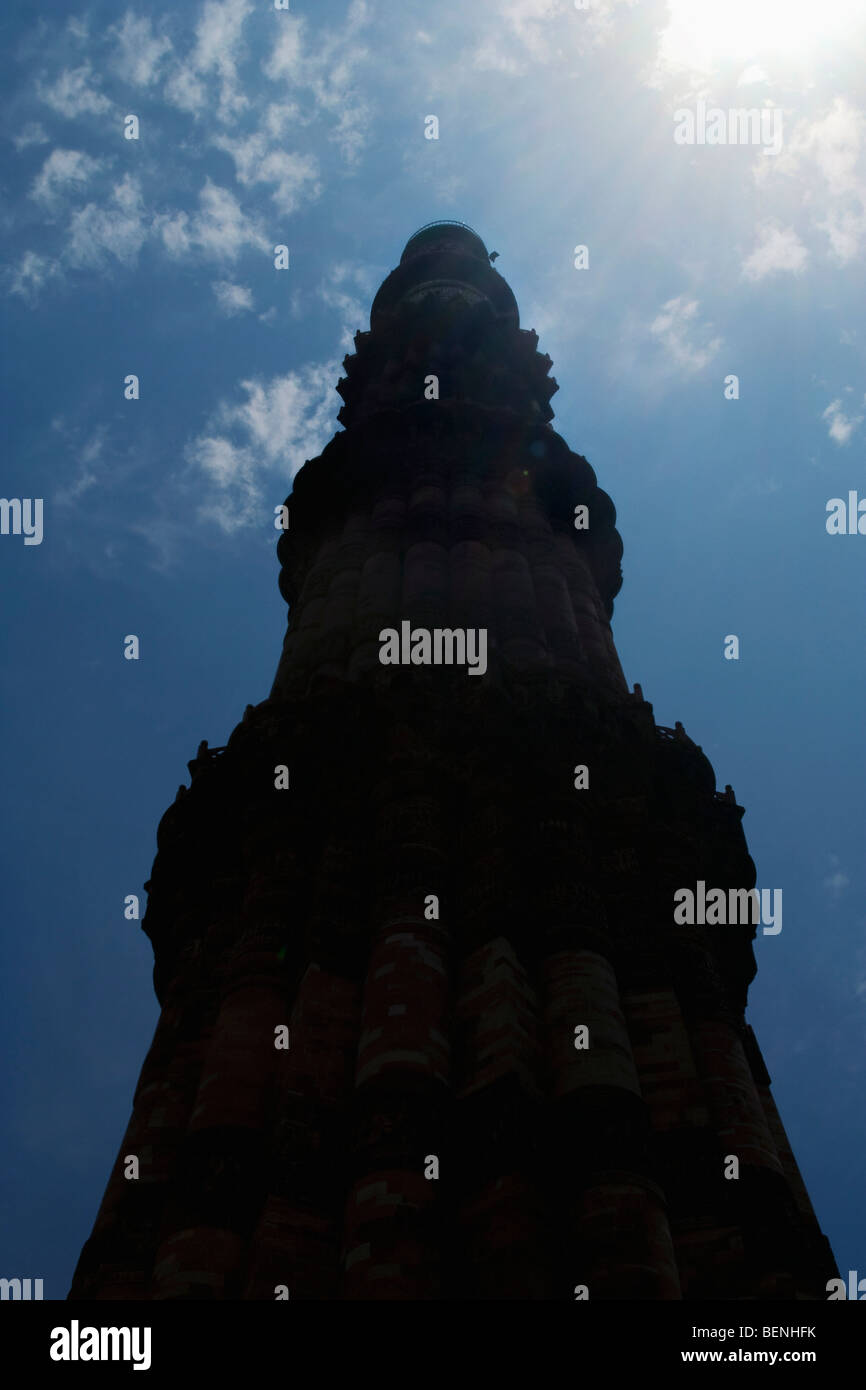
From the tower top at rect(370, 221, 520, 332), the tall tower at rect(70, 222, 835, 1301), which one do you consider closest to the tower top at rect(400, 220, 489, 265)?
the tower top at rect(370, 221, 520, 332)

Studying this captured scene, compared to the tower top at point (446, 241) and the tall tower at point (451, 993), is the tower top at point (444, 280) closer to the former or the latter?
the tower top at point (446, 241)

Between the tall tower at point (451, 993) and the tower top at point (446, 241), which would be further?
the tower top at point (446, 241)

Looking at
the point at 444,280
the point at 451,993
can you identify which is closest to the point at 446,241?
the point at 444,280

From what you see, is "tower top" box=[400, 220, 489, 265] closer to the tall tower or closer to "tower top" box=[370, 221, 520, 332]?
"tower top" box=[370, 221, 520, 332]

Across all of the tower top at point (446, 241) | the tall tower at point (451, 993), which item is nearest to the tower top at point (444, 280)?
the tower top at point (446, 241)

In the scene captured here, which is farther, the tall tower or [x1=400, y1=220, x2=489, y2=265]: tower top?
[x1=400, y1=220, x2=489, y2=265]: tower top

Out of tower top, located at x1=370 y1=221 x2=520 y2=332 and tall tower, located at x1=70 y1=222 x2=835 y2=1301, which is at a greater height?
tower top, located at x1=370 y1=221 x2=520 y2=332

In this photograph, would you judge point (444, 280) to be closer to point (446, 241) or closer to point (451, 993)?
point (446, 241)

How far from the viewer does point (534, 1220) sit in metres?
12.2

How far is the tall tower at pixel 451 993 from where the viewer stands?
1250 centimetres

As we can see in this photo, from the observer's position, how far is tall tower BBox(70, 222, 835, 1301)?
1250 centimetres
